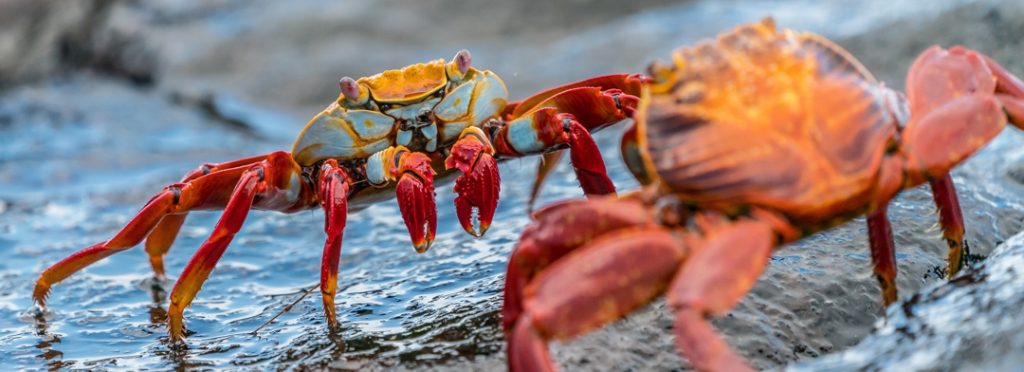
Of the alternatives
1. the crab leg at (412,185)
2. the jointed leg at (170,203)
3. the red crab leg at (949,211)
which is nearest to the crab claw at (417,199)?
the crab leg at (412,185)

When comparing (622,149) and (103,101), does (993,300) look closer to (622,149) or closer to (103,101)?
(622,149)

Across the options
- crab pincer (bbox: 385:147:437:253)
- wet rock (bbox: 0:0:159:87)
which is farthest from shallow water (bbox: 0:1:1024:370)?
wet rock (bbox: 0:0:159:87)

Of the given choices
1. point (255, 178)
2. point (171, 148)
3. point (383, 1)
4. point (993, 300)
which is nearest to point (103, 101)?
point (171, 148)

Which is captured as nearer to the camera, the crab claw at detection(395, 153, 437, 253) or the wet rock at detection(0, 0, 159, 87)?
the crab claw at detection(395, 153, 437, 253)

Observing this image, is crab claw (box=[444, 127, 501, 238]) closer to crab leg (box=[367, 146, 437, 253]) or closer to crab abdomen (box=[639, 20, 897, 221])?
crab leg (box=[367, 146, 437, 253])

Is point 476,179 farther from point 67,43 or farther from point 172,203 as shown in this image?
point 67,43

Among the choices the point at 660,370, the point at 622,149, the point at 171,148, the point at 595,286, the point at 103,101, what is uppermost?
the point at 103,101

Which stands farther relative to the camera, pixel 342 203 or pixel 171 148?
pixel 171 148
